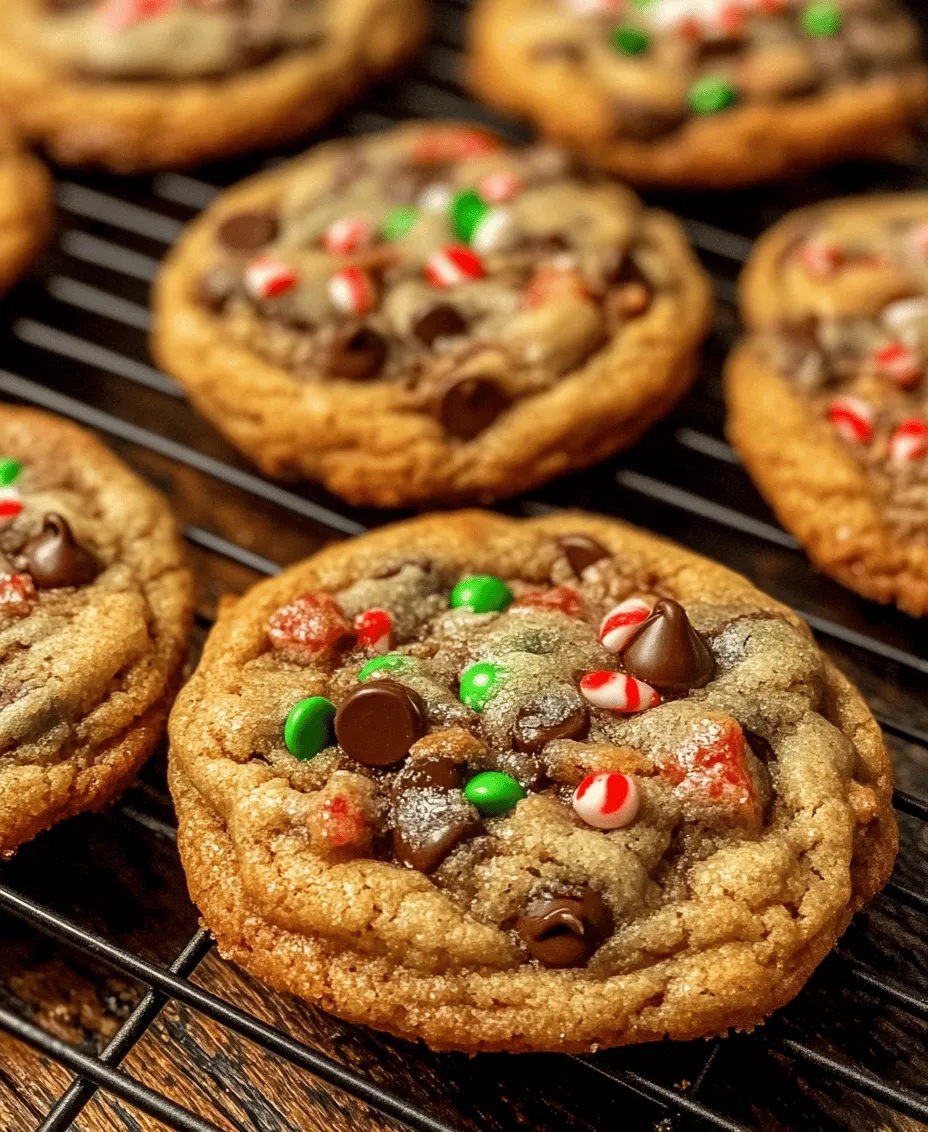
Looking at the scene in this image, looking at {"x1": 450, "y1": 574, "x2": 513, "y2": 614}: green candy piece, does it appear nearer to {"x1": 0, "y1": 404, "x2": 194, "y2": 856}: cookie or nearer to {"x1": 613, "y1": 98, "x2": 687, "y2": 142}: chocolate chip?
{"x1": 0, "y1": 404, "x2": 194, "y2": 856}: cookie

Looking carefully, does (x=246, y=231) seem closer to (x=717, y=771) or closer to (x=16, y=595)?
(x=16, y=595)

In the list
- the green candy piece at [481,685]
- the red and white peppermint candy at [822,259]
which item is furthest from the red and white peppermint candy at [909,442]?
the green candy piece at [481,685]

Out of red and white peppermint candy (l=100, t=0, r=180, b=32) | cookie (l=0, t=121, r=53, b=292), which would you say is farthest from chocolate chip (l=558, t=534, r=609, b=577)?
red and white peppermint candy (l=100, t=0, r=180, b=32)

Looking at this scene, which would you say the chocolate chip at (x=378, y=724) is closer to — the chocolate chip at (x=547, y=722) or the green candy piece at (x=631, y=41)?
the chocolate chip at (x=547, y=722)

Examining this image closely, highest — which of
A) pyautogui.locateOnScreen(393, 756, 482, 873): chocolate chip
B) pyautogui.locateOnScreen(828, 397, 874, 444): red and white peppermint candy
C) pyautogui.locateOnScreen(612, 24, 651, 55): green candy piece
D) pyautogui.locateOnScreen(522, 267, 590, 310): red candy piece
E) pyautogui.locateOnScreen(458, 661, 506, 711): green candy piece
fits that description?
pyautogui.locateOnScreen(612, 24, 651, 55): green candy piece

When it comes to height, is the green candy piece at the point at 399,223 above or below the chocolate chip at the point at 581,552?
above

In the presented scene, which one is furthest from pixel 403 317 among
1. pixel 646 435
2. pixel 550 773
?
pixel 550 773
